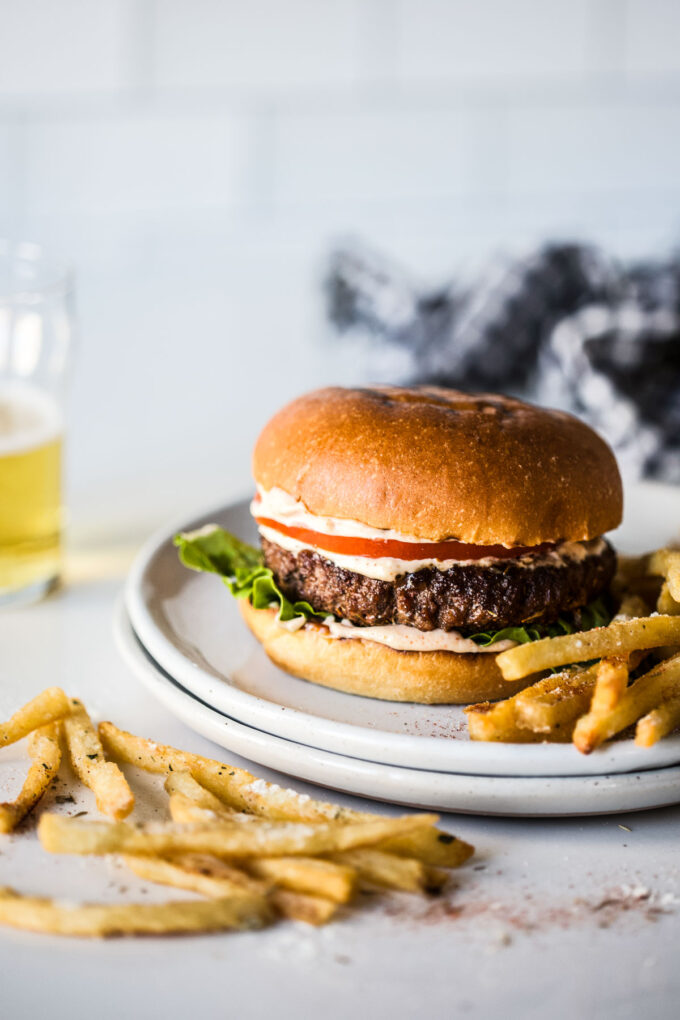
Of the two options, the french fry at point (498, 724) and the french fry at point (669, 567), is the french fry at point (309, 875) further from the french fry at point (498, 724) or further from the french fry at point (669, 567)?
the french fry at point (669, 567)

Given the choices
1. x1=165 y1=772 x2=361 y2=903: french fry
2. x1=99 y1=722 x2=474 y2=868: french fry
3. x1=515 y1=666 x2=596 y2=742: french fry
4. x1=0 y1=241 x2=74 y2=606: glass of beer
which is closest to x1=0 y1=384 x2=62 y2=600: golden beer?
x1=0 y1=241 x2=74 y2=606: glass of beer

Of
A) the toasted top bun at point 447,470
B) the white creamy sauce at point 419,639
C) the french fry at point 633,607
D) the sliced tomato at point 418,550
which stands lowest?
the white creamy sauce at point 419,639

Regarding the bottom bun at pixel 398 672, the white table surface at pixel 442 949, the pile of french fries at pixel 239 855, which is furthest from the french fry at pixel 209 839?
the bottom bun at pixel 398 672

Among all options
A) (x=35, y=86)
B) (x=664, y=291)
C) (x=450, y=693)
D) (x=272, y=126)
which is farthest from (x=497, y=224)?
(x=450, y=693)

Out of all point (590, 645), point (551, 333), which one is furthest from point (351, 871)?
point (551, 333)

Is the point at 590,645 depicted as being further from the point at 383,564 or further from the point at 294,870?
the point at 294,870

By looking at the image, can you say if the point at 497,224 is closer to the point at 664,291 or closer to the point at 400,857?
the point at 664,291

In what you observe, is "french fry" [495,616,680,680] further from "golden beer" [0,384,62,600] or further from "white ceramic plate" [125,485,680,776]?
"golden beer" [0,384,62,600]
